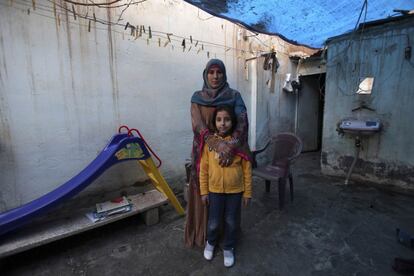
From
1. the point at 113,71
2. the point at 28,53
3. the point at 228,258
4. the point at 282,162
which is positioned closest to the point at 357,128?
the point at 282,162

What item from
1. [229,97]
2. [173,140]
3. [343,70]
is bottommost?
[173,140]

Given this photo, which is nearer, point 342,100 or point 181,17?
point 181,17

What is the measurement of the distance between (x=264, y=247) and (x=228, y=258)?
0.43 metres

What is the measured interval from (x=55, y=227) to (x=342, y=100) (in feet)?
14.4

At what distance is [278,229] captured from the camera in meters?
2.45

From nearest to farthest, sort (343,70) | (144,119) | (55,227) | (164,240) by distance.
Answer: (55,227) < (164,240) < (144,119) < (343,70)

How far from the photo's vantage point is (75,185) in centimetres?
201

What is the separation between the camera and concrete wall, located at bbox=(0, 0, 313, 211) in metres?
2.14

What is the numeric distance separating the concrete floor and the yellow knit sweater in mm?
679

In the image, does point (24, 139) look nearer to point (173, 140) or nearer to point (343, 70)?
point (173, 140)

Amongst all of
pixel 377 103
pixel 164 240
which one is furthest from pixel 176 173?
pixel 377 103

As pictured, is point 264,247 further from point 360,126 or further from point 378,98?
point 378,98

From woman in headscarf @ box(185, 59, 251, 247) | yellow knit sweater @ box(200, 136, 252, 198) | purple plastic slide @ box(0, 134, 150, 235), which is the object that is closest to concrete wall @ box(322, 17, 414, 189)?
woman in headscarf @ box(185, 59, 251, 247)

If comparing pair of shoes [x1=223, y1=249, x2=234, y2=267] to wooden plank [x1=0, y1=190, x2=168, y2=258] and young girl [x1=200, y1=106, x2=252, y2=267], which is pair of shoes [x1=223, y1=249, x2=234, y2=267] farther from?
wooden plank [x1=0, y1=190, x2=168, y2=258]
